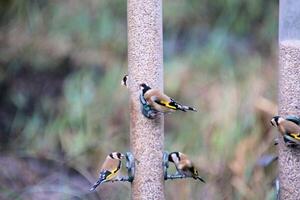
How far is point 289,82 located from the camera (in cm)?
351

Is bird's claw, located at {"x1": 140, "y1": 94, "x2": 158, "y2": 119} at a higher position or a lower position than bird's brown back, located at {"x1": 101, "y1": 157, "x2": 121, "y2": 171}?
higher

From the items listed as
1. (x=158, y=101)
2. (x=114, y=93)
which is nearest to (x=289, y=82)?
(x=158, y=101)

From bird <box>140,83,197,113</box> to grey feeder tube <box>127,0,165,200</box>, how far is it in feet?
0.22

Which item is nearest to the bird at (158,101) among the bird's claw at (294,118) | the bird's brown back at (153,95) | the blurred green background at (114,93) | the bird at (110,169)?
the bird's brown back at (153,95)

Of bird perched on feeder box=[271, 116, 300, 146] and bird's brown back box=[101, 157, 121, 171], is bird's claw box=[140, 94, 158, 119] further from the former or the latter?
bird perched on feeder box=[271, 116, 300, 146]

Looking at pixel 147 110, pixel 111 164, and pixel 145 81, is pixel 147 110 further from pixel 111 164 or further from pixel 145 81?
pixel 111 164

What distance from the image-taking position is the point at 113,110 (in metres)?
5.00

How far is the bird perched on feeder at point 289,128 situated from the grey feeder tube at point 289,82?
9 centimetres

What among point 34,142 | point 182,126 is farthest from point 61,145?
point 182,126

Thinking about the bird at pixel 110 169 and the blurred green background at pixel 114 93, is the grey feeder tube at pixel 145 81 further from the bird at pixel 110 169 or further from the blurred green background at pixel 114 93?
the blurred green background at pixel 114 93

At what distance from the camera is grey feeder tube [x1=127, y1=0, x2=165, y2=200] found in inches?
136

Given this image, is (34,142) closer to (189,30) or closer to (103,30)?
(103,30)

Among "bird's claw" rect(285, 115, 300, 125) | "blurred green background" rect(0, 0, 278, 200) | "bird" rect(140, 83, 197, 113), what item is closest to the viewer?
"bird" rect(140, 83, 197, 113)

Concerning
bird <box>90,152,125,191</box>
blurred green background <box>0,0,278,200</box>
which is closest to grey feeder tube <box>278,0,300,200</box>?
bird <box>90,152,125,191</box>
